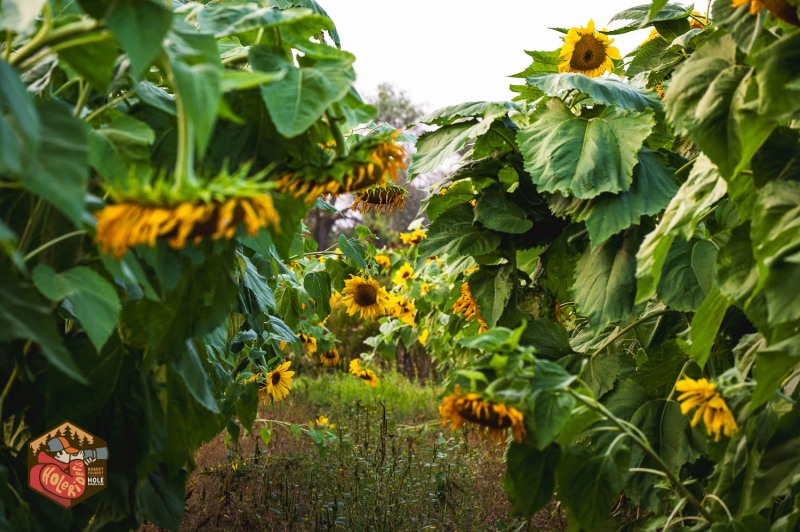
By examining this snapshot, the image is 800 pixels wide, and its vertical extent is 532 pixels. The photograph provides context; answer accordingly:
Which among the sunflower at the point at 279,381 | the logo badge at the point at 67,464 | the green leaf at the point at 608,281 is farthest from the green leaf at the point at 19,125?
the sunflower at the point at 279,381

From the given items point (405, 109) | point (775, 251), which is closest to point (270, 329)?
point (775, 251)

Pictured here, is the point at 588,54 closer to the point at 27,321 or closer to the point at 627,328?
the point at 627,328

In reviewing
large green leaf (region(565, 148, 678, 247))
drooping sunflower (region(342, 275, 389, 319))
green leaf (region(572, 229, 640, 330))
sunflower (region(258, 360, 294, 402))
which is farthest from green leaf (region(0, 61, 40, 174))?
drooping sunflower (region(342, 275, 389, 319))

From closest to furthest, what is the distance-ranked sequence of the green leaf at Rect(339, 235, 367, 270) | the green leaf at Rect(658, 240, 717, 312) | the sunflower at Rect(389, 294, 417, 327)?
the green leaf at Rect(658, 240, 717, 312)
the green leaf at Rect(339, 235, 367, 270)
the sunflower at Rect(389, 294, 417, 327)

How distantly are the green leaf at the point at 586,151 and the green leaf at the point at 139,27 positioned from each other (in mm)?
1204

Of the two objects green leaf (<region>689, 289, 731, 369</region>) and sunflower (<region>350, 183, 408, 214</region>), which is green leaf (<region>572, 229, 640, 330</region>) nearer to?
green leaf (<region>689, 289, 731, 369</region>)

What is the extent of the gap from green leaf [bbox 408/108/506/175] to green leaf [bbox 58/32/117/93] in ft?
3.88

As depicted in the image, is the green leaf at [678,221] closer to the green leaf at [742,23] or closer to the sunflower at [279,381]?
the green leaf at [742,23]

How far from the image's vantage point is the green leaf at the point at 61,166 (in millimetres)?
800

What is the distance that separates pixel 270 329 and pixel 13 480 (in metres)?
1.62

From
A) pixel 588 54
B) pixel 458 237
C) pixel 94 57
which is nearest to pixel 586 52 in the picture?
pixel 588 54

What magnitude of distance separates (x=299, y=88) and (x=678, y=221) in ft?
2.36

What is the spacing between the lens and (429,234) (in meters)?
2.21

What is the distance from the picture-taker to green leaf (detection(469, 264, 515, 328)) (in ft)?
7.04
